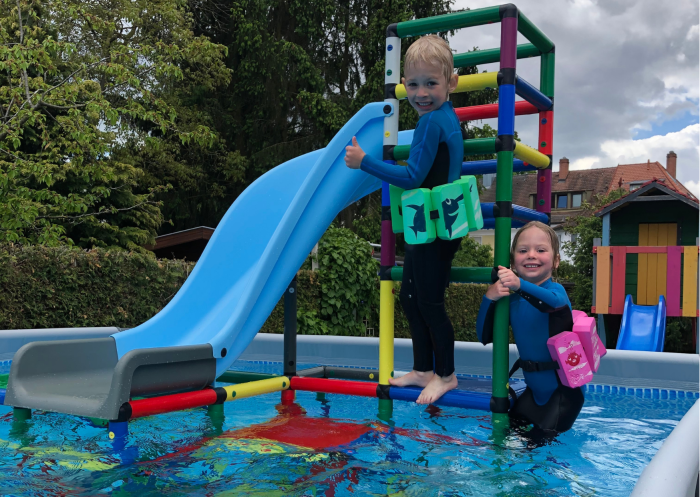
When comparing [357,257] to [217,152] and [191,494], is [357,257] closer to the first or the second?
[191,494]

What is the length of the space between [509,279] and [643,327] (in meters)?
6.97

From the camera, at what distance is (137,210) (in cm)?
1421

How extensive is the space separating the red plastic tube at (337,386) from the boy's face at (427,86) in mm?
1509

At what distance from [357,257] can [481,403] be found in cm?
675

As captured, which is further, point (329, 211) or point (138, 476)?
point (329, 211)

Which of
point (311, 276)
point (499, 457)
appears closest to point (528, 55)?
point (499, 457)

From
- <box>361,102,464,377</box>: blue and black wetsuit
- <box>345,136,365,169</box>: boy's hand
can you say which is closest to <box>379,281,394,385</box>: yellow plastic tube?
<box>361,102,464,377</box>: blue and black wetsuit

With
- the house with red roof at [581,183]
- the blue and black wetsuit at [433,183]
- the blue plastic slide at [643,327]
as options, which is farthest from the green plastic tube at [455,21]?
the house with red roof at [581,183]

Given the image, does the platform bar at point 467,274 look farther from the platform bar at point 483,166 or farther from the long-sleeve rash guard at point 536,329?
the platform bar at point 483,166

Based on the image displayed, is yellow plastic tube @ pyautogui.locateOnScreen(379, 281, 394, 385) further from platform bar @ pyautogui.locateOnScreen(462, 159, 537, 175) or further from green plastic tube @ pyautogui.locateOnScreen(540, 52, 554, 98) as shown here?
green plastic tube @ pyautogui.locateOnScreen(540, 52, 554, 98)

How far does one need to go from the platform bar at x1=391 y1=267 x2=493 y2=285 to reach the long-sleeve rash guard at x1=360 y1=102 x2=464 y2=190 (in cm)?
48

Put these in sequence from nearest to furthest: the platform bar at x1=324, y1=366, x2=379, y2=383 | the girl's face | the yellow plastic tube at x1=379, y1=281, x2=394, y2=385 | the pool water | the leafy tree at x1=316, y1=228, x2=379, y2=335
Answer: the pool water < the girl's face < the yellow plastic tube at x1=379, y1=281, x2=394, y2=385 < the platform bar at x1=324, y1=366, x2=379, y2=383 < the leafy tree at x1=316, y1=228, x2=379, y2=335

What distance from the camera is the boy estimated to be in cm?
318

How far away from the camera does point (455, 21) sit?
345 cm
